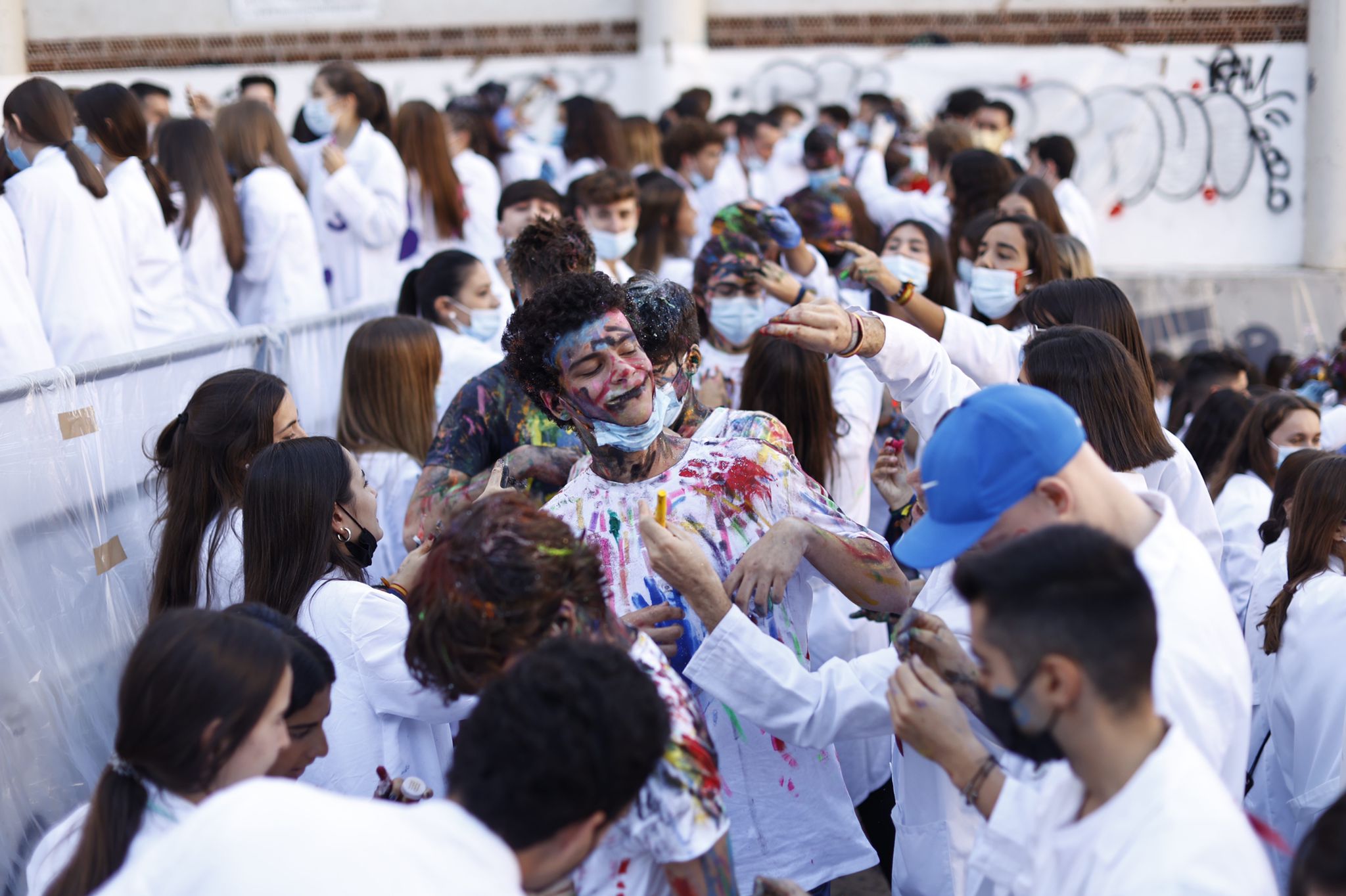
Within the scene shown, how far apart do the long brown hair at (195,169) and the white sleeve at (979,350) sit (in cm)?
377

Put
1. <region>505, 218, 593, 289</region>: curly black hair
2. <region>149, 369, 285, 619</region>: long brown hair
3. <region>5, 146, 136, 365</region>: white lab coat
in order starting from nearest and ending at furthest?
<region>149, 369, 285, 619</region>: long brown hair
<region>505, 218, 593, 289</region>: curly black hair
<region>5, 146, 136, 365</region>: white lab coat

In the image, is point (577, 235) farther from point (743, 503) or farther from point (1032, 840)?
point (1032, 840)

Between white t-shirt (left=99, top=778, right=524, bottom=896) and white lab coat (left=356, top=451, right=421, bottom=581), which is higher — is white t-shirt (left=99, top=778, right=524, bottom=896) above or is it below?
above

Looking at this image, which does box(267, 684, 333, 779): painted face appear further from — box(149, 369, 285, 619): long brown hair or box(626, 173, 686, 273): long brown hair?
box(626, 173, 686, 273): long brown hair

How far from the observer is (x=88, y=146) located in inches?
217

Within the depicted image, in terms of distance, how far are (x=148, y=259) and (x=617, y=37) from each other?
893 cm

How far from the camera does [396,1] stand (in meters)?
13.5

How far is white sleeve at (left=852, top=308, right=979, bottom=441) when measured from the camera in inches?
123

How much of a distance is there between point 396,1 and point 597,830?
13285mm

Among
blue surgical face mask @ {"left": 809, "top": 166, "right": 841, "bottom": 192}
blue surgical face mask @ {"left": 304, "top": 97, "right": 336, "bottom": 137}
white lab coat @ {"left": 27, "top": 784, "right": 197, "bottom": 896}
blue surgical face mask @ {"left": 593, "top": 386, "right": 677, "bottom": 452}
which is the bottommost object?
white lab coat @ {"left": 27, "top": 784, "right": 197, "bottom": 896}

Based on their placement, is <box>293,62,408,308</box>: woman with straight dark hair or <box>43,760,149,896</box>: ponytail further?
<box>293,62,408,308</box>: woman with straight dark hair

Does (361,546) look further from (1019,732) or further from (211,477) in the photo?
(1019,732)

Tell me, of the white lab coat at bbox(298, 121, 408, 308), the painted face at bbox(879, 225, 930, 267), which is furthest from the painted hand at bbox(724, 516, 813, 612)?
the white lab coat at bbox(298, 121, 408, 308)

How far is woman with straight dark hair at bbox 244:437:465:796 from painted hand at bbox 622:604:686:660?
466mm
